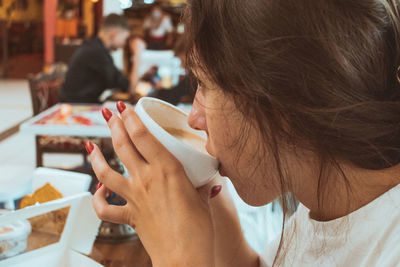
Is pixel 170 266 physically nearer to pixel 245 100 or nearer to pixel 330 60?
pixel 245 100

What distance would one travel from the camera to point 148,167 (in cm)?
76

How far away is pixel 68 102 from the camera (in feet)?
13.6

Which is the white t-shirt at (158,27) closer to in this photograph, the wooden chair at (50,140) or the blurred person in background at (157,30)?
the blurred person in background at (157,30)

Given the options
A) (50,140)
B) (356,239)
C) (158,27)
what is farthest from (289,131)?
(158,27)

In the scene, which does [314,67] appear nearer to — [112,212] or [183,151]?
[183,151]

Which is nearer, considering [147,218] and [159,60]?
[147,218]

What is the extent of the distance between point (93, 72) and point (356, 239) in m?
3.86

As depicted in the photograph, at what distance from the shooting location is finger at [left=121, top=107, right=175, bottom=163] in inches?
29.3

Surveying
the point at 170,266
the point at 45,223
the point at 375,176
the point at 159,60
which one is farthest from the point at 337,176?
the point at 159,60

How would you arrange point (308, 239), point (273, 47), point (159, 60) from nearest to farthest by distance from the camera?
1. point (273, 47)
2. point (308, 239)
3. point (159, 60)

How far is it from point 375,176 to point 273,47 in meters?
0.29

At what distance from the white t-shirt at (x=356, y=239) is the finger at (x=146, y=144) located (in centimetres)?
33

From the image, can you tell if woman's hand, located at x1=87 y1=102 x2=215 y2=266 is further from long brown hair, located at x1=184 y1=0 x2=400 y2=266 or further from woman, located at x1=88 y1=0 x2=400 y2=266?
long brown hair, located at x1=184 y1=0 x2=400 y2=266

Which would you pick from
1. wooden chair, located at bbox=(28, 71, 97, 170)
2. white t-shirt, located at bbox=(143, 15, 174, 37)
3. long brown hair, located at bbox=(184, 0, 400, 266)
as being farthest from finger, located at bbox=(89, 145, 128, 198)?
white t-shirt, located at bbox=(143, 15, 174, 37)
